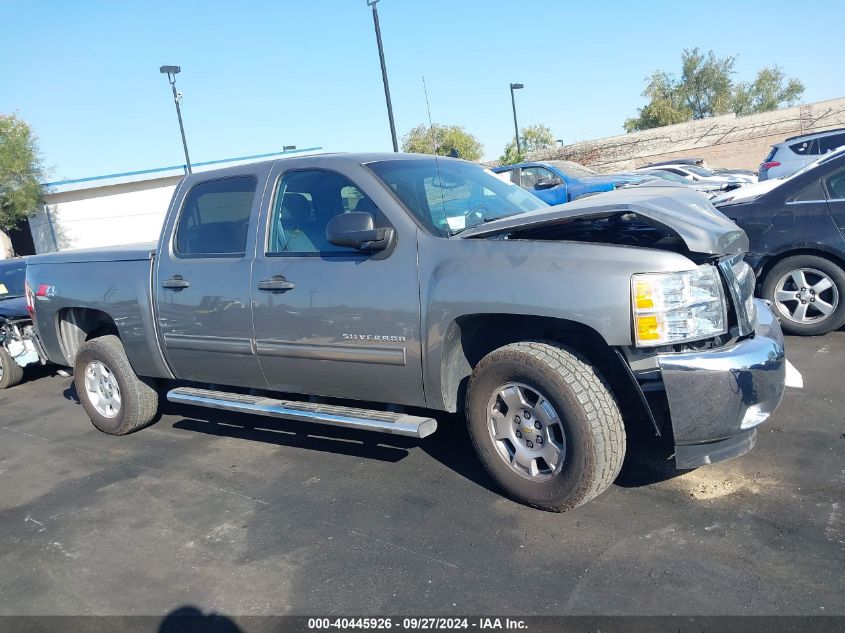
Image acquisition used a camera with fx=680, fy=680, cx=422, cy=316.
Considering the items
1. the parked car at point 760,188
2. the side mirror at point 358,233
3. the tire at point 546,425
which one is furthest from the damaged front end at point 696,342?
the parked car at point 760,188

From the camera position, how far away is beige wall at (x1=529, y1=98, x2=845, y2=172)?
94.8 feet

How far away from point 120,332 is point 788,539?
15.0ft

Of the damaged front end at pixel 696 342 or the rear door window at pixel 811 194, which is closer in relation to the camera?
the damaged front end at pixel 696 342

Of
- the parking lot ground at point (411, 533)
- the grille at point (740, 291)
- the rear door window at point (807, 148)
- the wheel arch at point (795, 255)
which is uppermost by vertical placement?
the rear door window at point (807, 148)

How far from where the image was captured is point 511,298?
336 centimetres

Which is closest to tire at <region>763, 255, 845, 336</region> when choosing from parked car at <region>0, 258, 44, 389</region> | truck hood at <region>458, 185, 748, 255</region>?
truck hood at <region>458, 185, 748, 255</region>

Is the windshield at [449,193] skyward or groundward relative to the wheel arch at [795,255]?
skyward

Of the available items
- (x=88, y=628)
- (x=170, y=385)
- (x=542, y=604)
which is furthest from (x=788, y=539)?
(x=170, y=385)

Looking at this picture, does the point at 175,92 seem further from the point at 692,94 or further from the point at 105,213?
the point at 692,94

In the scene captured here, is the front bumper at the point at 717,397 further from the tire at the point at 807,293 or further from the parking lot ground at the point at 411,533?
the tire at the point at 807,293

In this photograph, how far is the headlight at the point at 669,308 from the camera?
3.08 meters

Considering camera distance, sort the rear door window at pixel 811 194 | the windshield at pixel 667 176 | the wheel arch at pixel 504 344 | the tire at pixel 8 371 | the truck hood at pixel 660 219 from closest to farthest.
→ the truck hood at pixel 660 219 → the wheel arch at pixel 504 344 → the rear door window at pixel 811 194 → the tire at pixel 8 371 → the windshield at pixel 667 176

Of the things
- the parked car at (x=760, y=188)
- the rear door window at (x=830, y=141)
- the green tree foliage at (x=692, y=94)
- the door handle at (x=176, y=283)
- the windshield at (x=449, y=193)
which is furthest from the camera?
the green tree foliage at (x=692, y=94)

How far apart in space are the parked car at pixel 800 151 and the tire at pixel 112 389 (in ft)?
46.4
